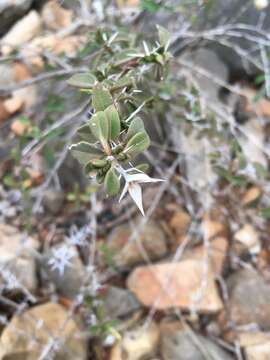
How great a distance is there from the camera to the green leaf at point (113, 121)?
2.86ft

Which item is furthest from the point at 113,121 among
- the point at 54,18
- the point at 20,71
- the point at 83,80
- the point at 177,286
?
the point at 54,18

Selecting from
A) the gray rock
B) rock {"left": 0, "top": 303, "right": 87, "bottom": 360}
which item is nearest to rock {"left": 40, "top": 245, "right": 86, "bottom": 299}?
rock {"left": 0, "top": 303, "right": 87, "bottom": 360}

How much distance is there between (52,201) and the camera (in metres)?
2.27

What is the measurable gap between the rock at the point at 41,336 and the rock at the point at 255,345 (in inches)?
22.9

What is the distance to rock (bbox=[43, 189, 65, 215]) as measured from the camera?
2.27m

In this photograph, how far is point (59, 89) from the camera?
7.75ft

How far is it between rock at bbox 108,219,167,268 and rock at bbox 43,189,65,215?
0.90 feet

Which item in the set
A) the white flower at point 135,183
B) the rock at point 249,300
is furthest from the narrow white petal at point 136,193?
the rock at point 249,300

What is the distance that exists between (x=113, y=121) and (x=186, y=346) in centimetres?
124

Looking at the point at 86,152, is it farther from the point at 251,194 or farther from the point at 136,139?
the point at 251,194

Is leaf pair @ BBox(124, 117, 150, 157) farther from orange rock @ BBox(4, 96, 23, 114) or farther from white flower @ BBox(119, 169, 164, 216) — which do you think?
orange rock @ BBox(4, 96, 23, 114)

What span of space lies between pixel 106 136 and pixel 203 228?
4.38ft

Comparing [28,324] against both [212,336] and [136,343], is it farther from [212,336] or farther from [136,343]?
[212,336]

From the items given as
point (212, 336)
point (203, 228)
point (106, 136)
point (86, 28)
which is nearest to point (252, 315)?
point (212, 336)
